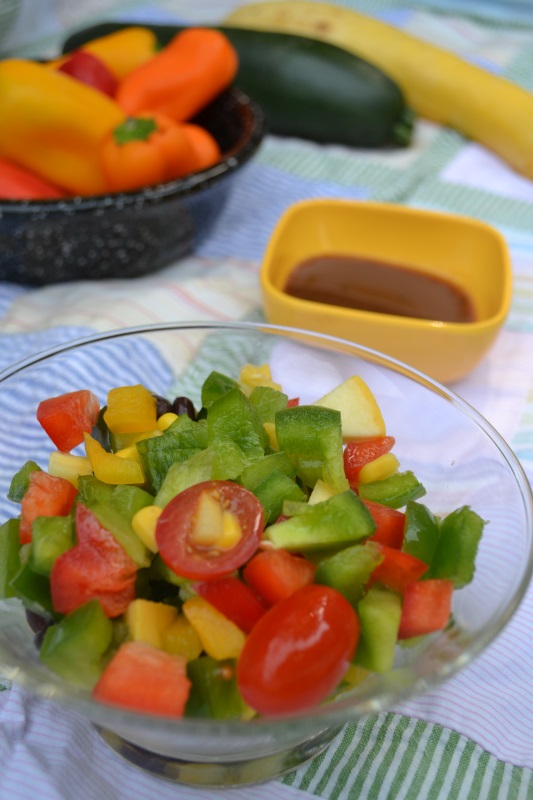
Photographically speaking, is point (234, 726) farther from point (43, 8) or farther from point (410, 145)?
point (43, 8)

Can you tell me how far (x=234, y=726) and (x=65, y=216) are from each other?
728mm

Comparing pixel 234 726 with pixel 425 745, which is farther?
pixel 425 745

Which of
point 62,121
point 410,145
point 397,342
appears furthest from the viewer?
point 410,145

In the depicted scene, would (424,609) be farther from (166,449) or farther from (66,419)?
(66,419)

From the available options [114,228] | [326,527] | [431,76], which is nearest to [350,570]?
[326,527]

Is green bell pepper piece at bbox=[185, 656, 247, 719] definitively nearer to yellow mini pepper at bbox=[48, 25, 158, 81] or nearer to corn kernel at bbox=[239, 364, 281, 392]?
corn kernel at bbox=[239, 364, 281, 392]

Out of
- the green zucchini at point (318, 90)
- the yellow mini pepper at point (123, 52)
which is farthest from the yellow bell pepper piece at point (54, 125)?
the green zucchini at point (318, 90)

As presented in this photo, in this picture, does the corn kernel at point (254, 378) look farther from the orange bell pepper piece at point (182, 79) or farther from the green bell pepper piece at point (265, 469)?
the orange bell pepper piece at point (182, 79)

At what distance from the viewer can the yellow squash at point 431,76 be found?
5.05 ft

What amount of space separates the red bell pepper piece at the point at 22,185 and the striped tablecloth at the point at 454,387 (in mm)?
128

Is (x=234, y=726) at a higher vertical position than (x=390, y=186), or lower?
higher

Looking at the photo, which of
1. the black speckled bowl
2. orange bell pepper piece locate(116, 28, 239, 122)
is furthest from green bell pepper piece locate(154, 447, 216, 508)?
orange bell pepper piece locate(116, 28, 239, 122)

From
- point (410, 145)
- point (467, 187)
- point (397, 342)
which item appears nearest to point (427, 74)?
point (410, 145)

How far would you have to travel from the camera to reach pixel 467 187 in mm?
1485
